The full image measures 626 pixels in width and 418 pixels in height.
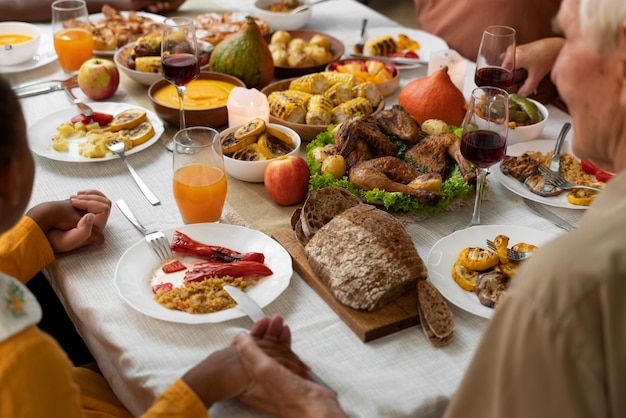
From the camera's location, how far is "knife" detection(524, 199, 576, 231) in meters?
1.73

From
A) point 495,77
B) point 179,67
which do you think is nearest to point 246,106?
point 179,67

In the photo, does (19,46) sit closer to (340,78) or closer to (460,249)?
(340,78)

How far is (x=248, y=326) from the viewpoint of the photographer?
1423 millimetres

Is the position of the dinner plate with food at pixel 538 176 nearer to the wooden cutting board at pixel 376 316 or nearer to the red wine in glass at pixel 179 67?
the wooden cutting board at pixel 376 316

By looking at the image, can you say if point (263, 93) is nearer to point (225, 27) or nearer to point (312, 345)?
point (225, 27)

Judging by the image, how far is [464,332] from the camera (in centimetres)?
141

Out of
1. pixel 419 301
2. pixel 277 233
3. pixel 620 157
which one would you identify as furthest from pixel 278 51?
pixel 620 157

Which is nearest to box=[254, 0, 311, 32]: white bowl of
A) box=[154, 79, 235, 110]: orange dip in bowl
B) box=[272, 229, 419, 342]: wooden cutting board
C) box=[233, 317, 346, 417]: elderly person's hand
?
box=[154, 79, 235, 110]: orange dip in bowl

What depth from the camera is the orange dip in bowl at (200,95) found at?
2240mm

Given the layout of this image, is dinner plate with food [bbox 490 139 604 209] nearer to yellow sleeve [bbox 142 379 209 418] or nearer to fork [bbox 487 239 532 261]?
fork [bbox 487 239 532 261]

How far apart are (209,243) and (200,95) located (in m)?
0.80

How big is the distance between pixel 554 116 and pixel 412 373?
134 centimetres

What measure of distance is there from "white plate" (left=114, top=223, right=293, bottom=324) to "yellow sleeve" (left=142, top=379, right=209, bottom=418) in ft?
0.63

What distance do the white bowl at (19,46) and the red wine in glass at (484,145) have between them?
5.64 feet
